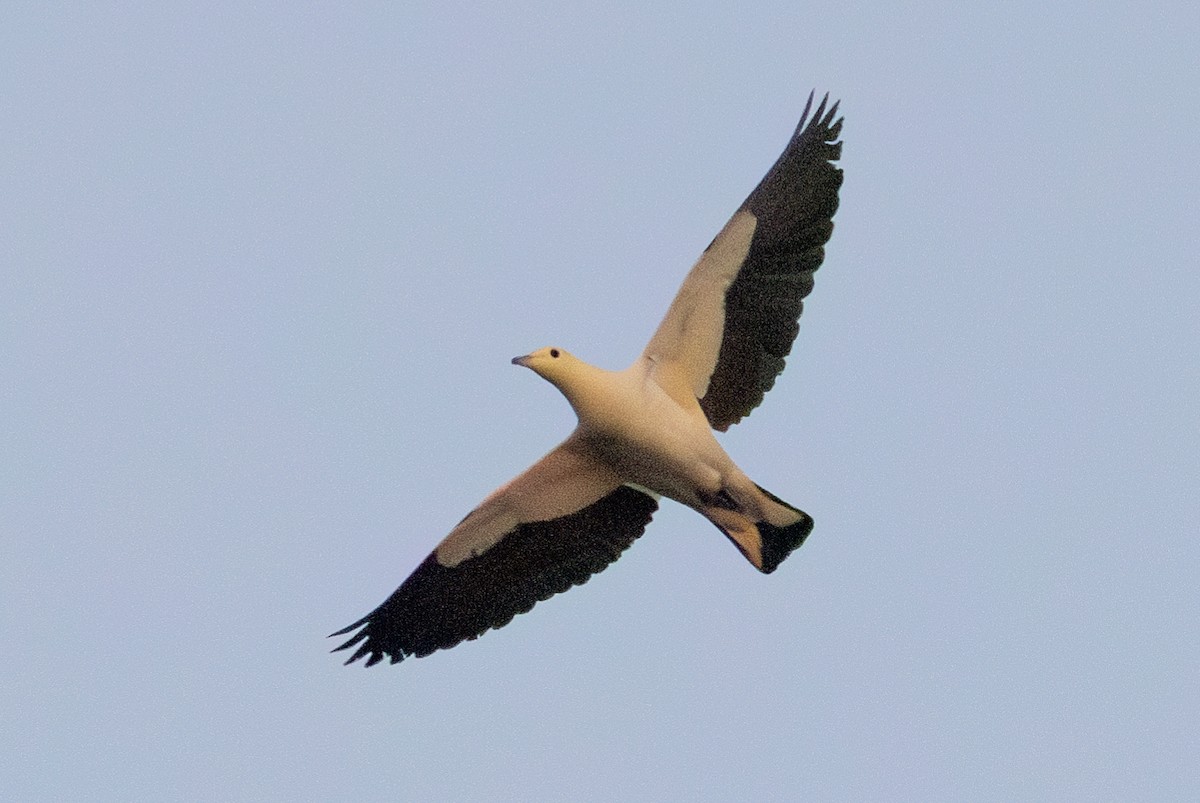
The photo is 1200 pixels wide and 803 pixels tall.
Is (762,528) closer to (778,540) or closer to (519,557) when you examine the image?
(778,540)

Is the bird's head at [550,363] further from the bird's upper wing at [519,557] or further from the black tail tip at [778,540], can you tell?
the black tail tip at [778,540]

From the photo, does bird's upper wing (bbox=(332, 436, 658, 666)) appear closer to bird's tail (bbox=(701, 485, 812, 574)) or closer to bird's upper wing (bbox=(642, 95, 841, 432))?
bird's tail (bbox=(701, 485, 812, 574))

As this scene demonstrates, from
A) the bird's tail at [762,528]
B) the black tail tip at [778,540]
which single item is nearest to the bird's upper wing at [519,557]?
the bird's tail at [762,528]

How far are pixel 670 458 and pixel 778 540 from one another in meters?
0.97

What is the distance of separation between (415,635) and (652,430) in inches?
90.1

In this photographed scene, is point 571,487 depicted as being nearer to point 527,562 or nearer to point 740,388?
point 527,562

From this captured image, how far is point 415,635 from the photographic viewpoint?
1176 centimetres

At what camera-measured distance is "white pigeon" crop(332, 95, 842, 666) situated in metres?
11.2

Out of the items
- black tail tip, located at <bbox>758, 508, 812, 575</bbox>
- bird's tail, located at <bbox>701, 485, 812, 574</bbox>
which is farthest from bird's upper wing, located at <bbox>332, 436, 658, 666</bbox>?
black tail tip, located at <bbox>758, 508, 812, 575</bbox>

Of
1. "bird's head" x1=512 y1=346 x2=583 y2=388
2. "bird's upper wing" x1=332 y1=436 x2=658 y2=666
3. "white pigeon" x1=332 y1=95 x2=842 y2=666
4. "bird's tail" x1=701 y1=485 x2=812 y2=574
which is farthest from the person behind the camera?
"bird's upper wing" x1=332 y1=436 x2=658 y2=666

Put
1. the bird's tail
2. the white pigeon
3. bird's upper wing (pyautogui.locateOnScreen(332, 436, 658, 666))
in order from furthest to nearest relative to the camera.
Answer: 1. bird's upper wing (pyautogui.locateOnScreen(332, 436, 658, 666))
2. the bird's tail
3. the white pigeon

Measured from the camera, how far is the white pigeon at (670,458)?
1117 centimetres

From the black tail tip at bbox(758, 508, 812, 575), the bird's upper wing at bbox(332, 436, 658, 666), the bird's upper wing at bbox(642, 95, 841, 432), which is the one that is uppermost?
the bird's upper wing at bbox(642, 95, 841, 432)

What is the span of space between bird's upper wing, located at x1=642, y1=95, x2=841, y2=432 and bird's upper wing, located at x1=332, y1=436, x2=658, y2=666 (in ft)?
3.13
